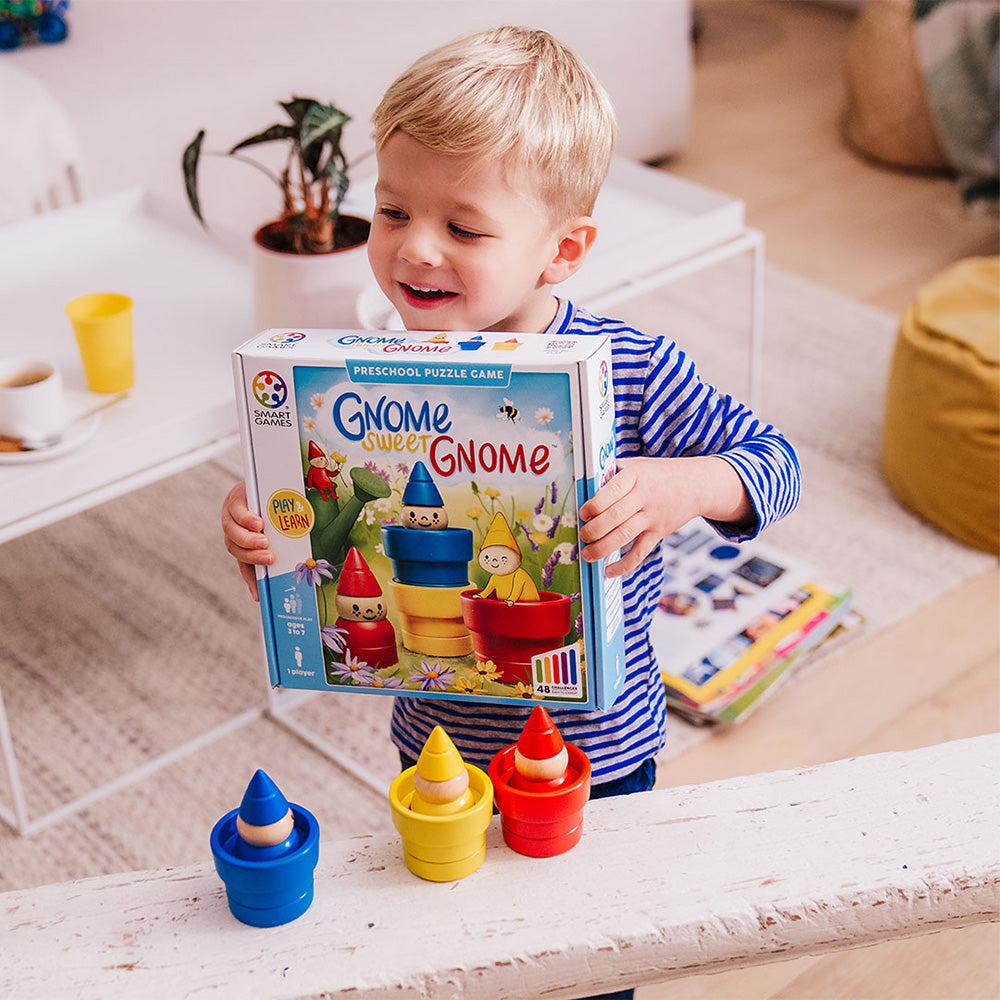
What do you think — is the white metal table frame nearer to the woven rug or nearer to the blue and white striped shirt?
the woven rug

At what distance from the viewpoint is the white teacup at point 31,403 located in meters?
1.40

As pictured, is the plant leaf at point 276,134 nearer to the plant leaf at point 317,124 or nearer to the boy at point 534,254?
the plant leaf at point 317,124

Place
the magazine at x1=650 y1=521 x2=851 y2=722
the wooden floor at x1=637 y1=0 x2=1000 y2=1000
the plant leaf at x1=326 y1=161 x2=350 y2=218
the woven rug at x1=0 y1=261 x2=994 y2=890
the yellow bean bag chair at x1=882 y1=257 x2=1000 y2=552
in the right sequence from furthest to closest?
→ the yellow bean bag chair at x1=882 y1=257 x2=1000 y2=552, the magazine at x1=650 y1=521 x2=851 y2=722, the woven rug at x1=0 y1=261 x2=994 y2=890, the plant leaf at x1=326 y1=161 x2=350 y2=218, the wooden floor at x1=637 y1=0 x2=1000 y2=1000

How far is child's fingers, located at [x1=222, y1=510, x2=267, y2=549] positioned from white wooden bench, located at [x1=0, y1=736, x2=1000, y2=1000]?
19 cm

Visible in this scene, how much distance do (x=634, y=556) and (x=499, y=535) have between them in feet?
0.28

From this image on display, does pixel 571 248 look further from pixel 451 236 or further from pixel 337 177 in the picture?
pixel 337 177

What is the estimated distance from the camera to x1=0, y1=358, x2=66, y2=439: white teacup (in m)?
1.40

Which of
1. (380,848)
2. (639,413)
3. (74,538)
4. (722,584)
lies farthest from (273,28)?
(380,848)

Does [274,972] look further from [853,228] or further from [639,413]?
[853,228]

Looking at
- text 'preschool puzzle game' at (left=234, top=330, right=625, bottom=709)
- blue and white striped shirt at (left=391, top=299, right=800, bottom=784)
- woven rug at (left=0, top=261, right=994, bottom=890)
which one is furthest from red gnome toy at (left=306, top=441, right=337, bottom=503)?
woven rug at (left=0, top=261, right=994, bottom=890)

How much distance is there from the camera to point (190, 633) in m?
1.89

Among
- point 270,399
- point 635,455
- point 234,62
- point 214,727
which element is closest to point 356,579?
point 270,399

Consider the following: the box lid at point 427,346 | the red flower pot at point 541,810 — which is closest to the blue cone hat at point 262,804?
the red flower pot at point 541,810

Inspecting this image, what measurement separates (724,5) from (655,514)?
3.96 m
